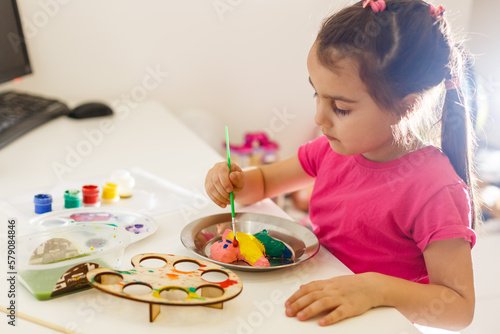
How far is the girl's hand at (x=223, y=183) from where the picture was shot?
978 mm

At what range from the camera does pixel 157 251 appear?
860mm

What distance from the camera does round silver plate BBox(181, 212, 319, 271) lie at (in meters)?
0.85

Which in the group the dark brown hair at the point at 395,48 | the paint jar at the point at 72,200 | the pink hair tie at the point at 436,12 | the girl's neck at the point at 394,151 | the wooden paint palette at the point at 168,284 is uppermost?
the pink hair tie at the point at 436,12

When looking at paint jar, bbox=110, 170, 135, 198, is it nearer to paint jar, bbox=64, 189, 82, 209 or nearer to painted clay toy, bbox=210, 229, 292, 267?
paint jar, bbox=64, 189, 82, 209

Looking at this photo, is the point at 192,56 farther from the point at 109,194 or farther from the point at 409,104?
the point at 409,104

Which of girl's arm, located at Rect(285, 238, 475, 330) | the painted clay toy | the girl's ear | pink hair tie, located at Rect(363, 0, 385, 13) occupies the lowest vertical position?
girl's arm, located at Rect(285, 238, 475, 330)

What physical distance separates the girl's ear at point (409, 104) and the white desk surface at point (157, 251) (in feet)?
0.96

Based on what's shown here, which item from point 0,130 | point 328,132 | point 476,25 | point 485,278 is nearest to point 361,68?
point 328,132

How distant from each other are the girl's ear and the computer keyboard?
99 cm

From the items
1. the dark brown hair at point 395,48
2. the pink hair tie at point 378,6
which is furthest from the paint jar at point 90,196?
the pink hair tie at point 378,6

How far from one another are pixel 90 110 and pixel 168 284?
1135 mm

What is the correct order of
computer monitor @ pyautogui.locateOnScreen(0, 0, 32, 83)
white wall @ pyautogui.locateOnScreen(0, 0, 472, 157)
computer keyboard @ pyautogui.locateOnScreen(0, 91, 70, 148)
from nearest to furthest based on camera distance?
computer keyboard @ pyautogui.locateOnScreen(0, 91, 70, 148) < computer monitor @ pyautogui.locateOnScreen(0, 0, 32, 83) < white wall @ pyautogui.locateOnScreen(0, 0, 472, 157)

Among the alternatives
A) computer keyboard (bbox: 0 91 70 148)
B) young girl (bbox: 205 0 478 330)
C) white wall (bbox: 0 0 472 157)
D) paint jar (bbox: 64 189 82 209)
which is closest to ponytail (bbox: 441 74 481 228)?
young girl (bbox: 205 0 478 330)

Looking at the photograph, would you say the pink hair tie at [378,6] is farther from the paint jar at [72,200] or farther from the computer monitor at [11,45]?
the computer monitor at [11,45]
